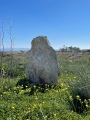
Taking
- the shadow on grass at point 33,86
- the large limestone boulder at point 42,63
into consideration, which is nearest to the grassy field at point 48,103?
the shadow on grass at point 33,86

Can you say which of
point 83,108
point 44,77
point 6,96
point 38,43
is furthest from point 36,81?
point 83,108

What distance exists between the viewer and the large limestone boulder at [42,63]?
9133 millimetres

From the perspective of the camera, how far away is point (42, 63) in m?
9.32

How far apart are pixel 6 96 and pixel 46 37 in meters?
3.64

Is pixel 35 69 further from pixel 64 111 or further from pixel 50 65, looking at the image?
pixel 64 111

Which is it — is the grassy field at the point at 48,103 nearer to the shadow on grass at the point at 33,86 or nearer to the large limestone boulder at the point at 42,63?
the shadow on grass at the point at 33,86

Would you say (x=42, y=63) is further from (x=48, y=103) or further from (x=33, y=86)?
(x=48, y=103)

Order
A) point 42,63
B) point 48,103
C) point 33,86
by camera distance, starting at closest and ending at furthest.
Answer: point 48,103 → point 33,86 → point 42,63

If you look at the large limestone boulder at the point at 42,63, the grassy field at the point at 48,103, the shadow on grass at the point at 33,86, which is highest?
the large limestone boulder at the point at 42,63

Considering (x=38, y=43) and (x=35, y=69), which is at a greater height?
(x=38, y=43)

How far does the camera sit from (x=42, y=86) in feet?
28.9

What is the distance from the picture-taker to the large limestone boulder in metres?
9.13

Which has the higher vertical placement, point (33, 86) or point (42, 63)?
point (42, 63)

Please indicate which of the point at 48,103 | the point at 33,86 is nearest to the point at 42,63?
the point at 33,86
